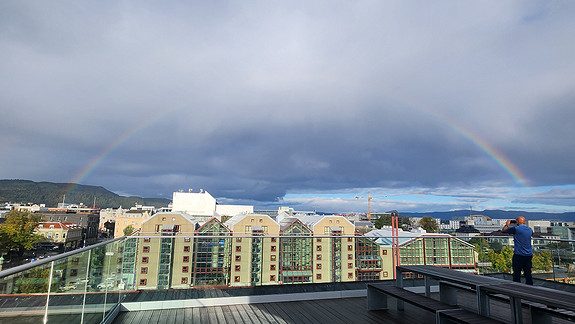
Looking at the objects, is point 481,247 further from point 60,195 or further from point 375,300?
point 60,195

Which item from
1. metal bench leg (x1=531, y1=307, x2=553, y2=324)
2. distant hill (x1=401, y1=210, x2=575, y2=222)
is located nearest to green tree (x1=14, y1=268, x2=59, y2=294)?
metal bench leg (x1=531, y1=307, x2=553, y2=324)

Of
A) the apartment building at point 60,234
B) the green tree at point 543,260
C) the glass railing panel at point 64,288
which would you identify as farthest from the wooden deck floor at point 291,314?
the apartment building at point 60,234

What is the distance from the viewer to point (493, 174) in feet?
182

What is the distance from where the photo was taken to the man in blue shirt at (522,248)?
4.69 m

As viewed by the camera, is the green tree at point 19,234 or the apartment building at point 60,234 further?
the apartment building at point 60,234

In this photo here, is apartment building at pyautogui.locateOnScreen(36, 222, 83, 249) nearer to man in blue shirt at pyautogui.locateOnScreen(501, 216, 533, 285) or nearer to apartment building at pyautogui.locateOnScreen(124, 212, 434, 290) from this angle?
apartment building at pyautogui.locateOnScreen(124, 212, 434, 290)

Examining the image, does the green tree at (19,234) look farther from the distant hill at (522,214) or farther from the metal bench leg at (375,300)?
the distant hill at (522,214)

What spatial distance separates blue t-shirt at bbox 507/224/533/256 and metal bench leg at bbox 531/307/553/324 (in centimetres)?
217

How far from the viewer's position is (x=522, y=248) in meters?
4.79

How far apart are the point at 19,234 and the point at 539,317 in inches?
2961

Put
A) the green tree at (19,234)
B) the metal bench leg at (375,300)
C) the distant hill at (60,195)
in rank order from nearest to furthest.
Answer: the metal bench leg at (375,300) → the green tree at (19,234) → the distant hill at (60,195)

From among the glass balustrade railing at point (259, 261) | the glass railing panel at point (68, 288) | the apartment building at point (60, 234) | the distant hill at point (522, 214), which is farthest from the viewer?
the apartment building at point (60, 234)

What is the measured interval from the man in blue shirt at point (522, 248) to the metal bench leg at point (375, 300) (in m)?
2.38

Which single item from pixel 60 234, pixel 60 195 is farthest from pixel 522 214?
pixel 60 195
